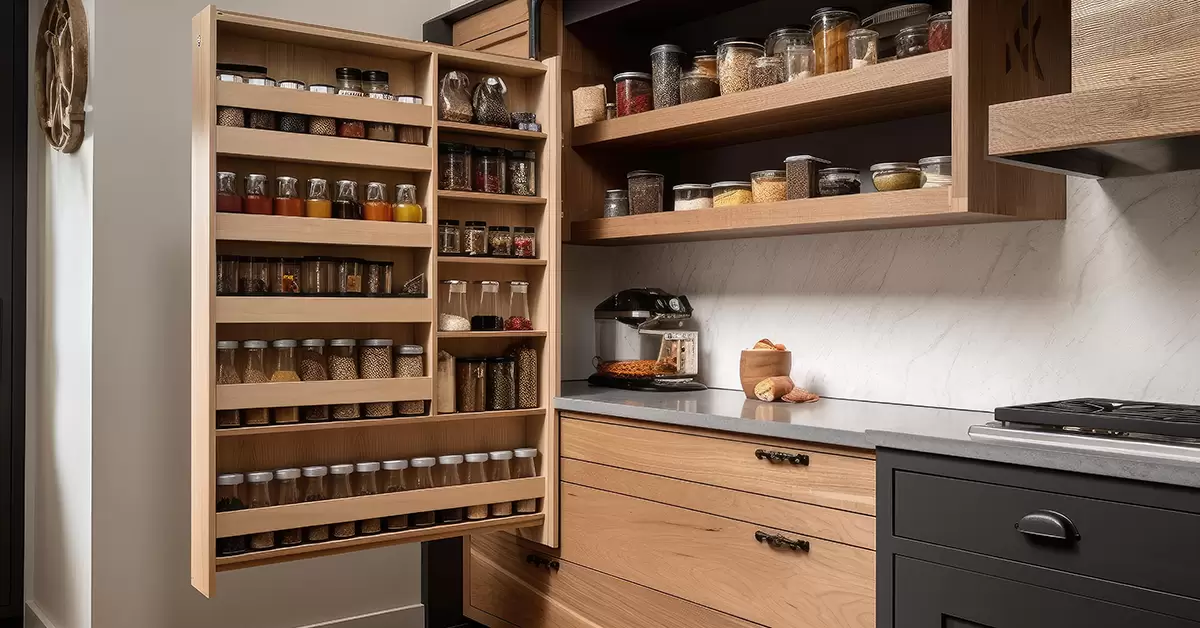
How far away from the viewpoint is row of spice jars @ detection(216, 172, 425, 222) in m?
2.50

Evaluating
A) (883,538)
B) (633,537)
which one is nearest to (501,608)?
(633,537)

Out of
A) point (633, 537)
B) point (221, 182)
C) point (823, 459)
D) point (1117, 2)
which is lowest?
point (633, 537)

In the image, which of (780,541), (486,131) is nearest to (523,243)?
(486,131)

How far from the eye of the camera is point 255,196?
2527 mm

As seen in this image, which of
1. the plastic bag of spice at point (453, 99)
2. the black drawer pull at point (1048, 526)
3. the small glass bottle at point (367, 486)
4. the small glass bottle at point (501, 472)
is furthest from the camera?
the small glass bottle at point (501, 472)

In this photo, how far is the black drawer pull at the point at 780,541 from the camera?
229cm

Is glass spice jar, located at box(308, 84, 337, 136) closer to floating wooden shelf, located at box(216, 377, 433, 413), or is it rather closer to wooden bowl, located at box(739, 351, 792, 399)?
floating wooden shelf, located at box(216, 377, 433, 413)

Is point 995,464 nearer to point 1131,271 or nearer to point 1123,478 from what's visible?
point 1123,478

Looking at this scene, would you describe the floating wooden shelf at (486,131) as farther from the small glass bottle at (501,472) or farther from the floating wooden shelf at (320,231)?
the small glass bottle at (501,472)

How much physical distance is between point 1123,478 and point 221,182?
6.82 ft

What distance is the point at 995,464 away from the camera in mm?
1880

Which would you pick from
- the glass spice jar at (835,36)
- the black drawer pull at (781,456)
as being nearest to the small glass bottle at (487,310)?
the black drawer pull at (781,456)

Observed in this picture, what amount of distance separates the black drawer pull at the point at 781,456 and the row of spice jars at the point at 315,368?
0.98 metres

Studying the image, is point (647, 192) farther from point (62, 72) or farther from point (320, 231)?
point (62, 72)
